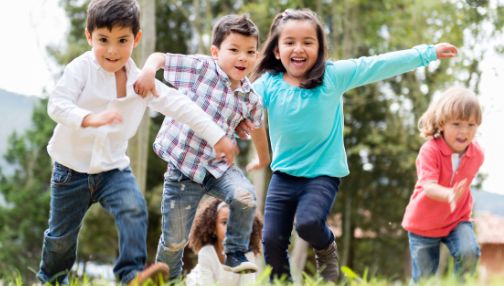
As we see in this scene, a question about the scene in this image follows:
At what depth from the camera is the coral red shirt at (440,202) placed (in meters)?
5.89

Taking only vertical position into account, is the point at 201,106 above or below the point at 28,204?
above

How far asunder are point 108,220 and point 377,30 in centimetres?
967

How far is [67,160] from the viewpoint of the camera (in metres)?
4.57

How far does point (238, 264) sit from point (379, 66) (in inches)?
65.7

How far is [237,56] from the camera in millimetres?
5062

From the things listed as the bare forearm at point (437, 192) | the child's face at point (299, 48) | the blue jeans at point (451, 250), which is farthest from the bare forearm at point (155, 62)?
the blue jeans at point (451, 250)

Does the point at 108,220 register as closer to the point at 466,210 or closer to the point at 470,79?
the point at 470,79

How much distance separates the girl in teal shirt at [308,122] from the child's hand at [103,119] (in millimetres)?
1583

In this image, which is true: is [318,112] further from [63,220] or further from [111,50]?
[63,220]

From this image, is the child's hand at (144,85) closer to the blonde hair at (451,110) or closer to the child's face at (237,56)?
the child's face at (237,56)

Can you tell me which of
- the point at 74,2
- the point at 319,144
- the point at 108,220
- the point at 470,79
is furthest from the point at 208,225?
the point at 74,2

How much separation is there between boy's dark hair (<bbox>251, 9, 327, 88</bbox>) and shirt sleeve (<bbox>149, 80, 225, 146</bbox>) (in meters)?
1.11

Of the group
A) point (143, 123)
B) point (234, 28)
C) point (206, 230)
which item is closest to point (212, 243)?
point (206, 230)

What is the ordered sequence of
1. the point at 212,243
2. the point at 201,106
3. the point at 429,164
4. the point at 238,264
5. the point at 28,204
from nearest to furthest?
the point at 238,264 → the point at 201,106 → the point at 429,164 → the point at 212,243 → the point at 28,204
